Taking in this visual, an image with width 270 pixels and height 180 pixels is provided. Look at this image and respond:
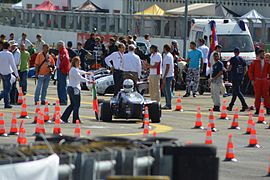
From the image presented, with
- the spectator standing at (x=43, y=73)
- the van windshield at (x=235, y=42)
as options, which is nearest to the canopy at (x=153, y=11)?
the van windshield at (x=235, y=42)

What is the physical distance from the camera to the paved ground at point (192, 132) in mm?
16609

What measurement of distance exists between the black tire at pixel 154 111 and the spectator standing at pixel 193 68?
913 centimetres

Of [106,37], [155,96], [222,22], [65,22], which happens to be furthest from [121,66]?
[65,22]

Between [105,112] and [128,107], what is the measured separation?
651 mm

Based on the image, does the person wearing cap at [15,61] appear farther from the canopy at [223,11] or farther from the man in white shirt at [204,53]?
the canopy at [223,11]

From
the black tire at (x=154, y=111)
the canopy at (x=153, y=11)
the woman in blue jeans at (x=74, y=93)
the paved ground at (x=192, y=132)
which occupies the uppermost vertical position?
the canopy at (x=153, y=11)

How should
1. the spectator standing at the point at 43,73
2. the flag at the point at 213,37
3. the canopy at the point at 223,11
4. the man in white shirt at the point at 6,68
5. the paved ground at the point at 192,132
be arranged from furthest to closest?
the canopy at the point at 223,11, the flag at the point at 213,37, the spectator standing at the point at 43,73, the man in white shirt at the point at 6,68, the paved ground at the point at 192,132

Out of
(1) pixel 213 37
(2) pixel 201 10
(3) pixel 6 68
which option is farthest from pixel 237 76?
(2) pixel 201 10

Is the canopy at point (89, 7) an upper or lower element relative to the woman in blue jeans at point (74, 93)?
upper

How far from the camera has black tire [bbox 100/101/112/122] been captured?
23906 millimetres

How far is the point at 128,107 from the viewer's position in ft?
77.7

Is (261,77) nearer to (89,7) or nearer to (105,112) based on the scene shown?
(105,112)

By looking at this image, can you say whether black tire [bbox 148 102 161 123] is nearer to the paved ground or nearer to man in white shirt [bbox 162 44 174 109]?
the paved ground

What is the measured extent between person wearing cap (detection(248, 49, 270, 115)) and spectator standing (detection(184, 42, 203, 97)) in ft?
16.3
